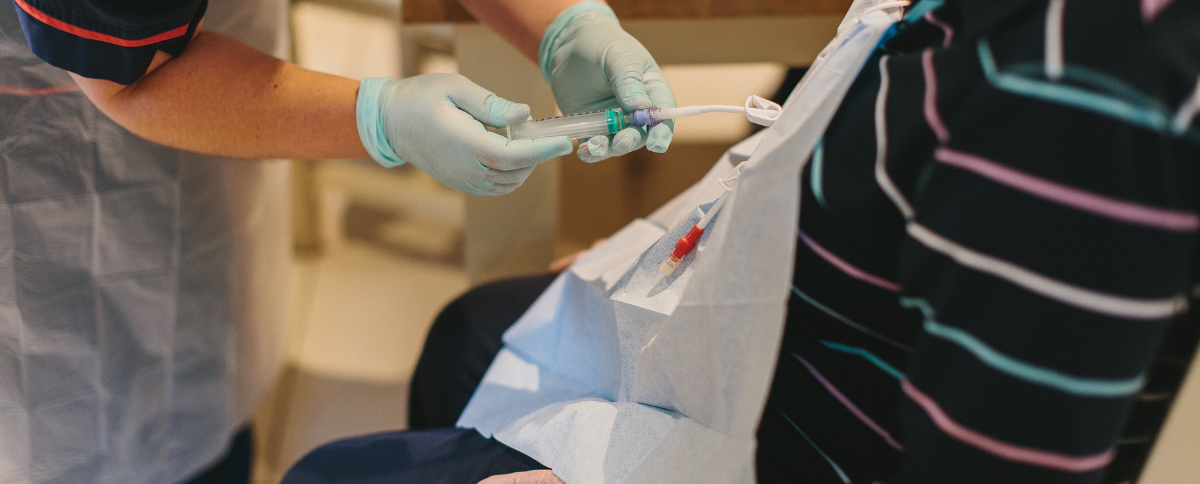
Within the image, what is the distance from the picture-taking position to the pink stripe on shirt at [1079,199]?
1.05ft

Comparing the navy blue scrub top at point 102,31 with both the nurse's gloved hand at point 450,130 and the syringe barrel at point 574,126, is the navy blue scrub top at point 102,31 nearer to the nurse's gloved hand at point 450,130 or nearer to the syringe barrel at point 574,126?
the nurse's gloved hand at point 450,130

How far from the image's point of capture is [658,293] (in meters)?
0.57

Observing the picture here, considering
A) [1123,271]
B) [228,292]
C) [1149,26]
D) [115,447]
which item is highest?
[1149,26]

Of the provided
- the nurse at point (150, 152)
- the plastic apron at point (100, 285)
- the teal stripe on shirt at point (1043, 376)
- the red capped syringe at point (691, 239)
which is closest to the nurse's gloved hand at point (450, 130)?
the nurse at point (150, 152)

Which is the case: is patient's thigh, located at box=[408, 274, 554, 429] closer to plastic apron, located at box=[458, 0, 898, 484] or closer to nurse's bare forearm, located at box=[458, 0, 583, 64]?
plastic apron, located at box=[458, 0, 898, 484]

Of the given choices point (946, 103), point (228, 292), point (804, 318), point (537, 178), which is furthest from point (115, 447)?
→ point (946, 103)

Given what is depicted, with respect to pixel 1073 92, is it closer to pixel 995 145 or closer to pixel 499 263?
pixel 995 145

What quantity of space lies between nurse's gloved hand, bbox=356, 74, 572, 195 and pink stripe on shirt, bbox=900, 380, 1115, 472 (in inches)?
14.1

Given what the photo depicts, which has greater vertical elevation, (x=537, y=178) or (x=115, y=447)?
(x=537, y=178)

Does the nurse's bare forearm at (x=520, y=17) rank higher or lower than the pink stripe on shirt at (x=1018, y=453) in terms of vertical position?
higher

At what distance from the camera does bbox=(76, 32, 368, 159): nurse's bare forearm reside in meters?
0.59

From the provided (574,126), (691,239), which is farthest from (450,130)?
(691,239)

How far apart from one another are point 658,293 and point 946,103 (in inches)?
10.7

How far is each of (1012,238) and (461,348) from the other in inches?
23.2
